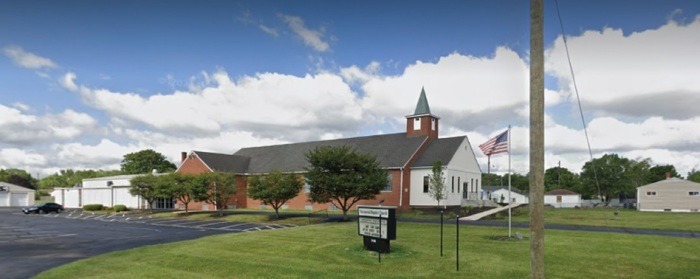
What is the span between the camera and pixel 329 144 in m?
49.7

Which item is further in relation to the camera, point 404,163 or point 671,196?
point 671,196

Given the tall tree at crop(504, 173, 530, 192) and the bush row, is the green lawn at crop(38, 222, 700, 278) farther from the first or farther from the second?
the tall tree at crop(504, 173, 530, 192)

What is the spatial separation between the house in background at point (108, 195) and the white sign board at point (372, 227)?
4532cm

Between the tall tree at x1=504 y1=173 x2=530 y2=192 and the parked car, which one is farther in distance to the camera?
the tall tree at x1=504 y1=173 x2=530 y2=192

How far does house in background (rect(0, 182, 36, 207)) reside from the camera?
3109 inches

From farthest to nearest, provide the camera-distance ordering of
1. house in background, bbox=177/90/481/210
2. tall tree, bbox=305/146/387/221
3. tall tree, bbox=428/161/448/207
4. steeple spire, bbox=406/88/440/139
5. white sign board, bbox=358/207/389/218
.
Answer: steeple spire, bbox=406/88/440/139 → house in background, bbox=177/90/481/210 → tall tree, bbox=428/161/448/207 → tall tree, bbox=305/146/387/221 → white sign board, bbox=358/207/389/218

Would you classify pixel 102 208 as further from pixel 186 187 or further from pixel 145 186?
pixel 186 187

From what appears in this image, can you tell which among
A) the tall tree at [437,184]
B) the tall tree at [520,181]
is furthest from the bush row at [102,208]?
the tall tree at [520,181]

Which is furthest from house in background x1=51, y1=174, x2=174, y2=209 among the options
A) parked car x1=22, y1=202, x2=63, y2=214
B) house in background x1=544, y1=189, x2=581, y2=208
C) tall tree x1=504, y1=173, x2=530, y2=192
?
tall tree x1=504, y1=173, x2=530, y2=192

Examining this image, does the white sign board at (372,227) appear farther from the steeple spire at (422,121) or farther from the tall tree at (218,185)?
the steeple spire at (422,121)

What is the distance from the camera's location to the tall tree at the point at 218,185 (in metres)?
39.6

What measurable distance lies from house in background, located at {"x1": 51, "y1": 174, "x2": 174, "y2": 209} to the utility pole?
53.8m

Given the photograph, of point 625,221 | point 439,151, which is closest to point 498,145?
point 625,221

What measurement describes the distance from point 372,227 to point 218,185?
1083 inches
